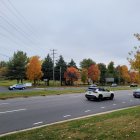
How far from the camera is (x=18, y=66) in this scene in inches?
3691

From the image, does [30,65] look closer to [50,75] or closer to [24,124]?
[50,75]

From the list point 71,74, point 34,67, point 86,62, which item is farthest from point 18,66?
point 86,62

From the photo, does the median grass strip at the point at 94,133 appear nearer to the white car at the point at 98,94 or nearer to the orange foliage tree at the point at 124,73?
the white car at the point at 98,94

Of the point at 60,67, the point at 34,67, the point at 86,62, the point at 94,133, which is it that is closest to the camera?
the point at 94,133

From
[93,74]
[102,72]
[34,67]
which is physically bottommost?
[93,74]

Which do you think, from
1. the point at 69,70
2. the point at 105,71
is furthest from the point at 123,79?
the point at 69,70

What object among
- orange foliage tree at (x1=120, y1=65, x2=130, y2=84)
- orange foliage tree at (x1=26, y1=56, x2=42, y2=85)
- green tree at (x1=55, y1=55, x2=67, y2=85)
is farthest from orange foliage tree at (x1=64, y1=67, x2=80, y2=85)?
orange foliage tree at (x1=120, y1=65, x2=130, y2=84)

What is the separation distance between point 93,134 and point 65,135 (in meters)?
0.95

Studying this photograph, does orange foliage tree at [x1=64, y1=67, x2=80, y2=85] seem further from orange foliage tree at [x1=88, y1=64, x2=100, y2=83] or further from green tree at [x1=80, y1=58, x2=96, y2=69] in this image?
green tree at [x1=80, y1=58, x2=96, y2=69]

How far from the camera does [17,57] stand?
9612 cm

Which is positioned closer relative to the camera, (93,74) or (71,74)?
(71,74)

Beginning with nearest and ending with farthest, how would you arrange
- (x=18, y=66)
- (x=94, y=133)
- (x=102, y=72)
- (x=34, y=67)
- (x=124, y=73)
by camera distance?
(x=94, y=133) → (x=34, y=67) → (x=18, y=66) → (x=102, y=72) → (x=124, y=73)

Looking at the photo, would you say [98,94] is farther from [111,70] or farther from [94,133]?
[111,70]

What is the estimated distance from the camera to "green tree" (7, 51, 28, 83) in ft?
305
